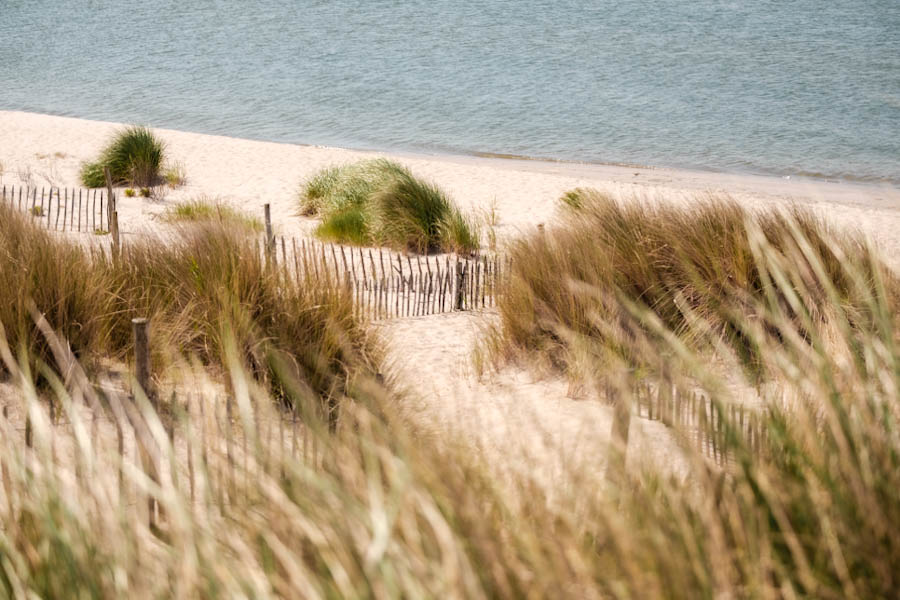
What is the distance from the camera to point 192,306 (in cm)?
471

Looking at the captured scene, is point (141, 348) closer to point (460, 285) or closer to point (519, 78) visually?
point (460, 285)

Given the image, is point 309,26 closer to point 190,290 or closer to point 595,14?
point 595,14

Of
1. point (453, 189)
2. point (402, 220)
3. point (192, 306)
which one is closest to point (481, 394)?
point (192, 306)

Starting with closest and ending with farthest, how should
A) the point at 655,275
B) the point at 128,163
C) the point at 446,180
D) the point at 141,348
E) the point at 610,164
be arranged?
1. the point at 141,348
2. the point at 655,275
3. the point at 128,163
4. the point at 446,180
5. the point at 610,164

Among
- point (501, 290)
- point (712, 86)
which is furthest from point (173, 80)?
point (501, 290)

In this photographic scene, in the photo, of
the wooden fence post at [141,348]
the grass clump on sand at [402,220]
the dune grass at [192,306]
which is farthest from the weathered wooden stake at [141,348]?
the grass clump on sand at [402,220]

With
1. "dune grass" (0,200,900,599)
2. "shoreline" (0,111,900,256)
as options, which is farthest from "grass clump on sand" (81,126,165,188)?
"dune grass" (0,200,900,599)

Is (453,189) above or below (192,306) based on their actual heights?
above

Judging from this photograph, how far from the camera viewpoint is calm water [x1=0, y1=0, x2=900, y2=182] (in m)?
21.1

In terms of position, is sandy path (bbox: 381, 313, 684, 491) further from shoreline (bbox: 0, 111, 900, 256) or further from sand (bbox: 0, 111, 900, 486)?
shoreline (bbox: 0, 111, 900, 256)

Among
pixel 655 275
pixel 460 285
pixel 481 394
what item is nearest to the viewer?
pixel 481 394

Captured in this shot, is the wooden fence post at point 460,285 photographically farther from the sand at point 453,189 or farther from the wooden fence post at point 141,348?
the wooden fence post at point 141,348

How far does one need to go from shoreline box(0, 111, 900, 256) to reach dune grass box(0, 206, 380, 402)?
5239mm

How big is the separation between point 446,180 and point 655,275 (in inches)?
381
